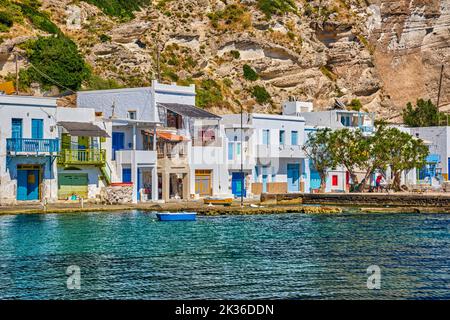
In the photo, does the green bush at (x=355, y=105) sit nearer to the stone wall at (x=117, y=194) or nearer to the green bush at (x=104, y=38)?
the green bush at (x=104, y=38)

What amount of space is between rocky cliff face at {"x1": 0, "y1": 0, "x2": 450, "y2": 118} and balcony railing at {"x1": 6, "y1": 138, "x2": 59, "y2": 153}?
2555cm

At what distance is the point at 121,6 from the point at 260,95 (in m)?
19.5

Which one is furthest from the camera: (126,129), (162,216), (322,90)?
(322,90)

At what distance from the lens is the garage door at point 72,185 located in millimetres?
58281

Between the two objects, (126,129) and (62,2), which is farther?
(62,2)

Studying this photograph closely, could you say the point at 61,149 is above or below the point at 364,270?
above

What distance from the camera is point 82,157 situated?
59156 mm

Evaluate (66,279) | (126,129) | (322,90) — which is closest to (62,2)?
(322,90)

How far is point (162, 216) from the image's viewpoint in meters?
50.5

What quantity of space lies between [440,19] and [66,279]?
96.8m

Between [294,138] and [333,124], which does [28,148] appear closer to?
[294,138]

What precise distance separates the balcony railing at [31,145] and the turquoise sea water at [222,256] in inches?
247
